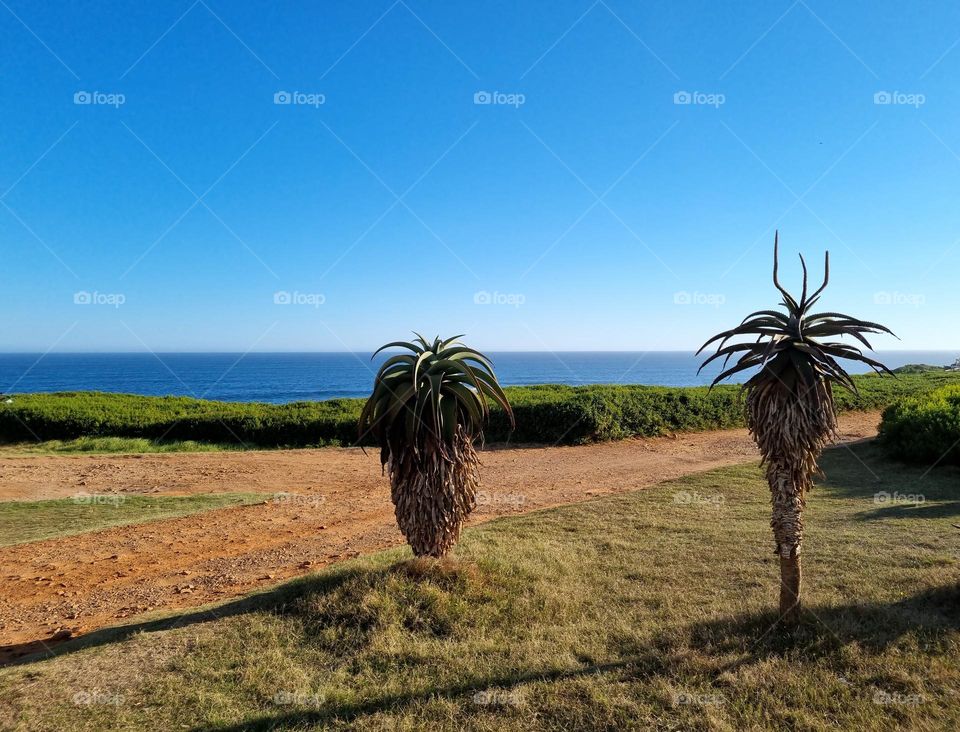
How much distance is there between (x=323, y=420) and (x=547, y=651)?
48.1 ft

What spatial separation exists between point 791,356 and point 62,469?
1660cm

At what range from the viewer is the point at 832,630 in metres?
5.38

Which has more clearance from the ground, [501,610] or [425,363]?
[425,363]

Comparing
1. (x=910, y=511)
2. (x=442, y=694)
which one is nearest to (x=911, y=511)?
(x=910, y=511)

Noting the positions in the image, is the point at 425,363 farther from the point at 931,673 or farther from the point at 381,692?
the point at 931,673

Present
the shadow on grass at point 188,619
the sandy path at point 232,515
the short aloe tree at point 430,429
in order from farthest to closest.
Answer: the sandy path at point 232,515 → the short aloe tree at point 430,429 → the shadow on grass at point 188,619

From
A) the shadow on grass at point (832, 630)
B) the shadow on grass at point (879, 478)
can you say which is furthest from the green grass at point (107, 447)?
the shadow on grass at point (879, 478)

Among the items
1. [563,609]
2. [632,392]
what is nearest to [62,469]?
[563,609]

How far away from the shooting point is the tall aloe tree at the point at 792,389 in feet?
16.5

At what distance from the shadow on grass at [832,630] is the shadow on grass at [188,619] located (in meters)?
3.99

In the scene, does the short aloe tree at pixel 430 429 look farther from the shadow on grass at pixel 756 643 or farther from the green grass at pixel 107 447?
the green grass at pixel 107 447

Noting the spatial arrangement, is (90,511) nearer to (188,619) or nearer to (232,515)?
(232,515)

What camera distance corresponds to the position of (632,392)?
21.5 meters

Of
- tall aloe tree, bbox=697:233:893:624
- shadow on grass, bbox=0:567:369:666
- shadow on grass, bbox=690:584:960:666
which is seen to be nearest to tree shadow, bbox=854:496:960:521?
shadow on grass, bbox=690:584:960:666
